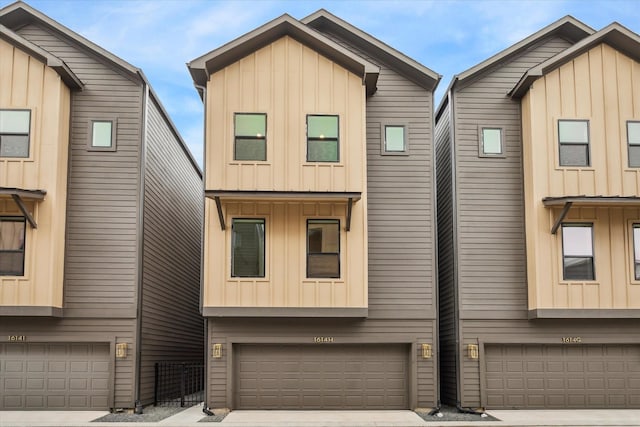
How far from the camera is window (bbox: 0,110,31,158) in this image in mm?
17688

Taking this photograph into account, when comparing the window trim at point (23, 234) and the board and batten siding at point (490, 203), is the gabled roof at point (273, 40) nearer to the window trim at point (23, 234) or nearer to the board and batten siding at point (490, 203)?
the board and batten siding at point (490, 203)

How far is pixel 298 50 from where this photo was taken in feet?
60.5

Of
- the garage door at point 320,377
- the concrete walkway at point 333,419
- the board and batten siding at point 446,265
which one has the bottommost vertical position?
the concrete walkway at point 333,419

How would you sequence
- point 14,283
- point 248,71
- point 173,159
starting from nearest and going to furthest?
point 14,283 → point 248,71 → point 173,159

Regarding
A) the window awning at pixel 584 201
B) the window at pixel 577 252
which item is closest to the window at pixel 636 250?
the window awning at pixel 584 201

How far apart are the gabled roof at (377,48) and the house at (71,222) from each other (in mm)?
4830

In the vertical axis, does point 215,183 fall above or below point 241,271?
above

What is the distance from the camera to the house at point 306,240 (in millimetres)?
17562

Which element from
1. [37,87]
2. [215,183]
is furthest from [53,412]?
[37,87]

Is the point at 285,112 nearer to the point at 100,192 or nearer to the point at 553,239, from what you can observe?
the point at 100,192

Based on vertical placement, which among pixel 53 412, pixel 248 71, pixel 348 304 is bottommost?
pixel 53 412

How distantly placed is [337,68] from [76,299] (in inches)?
333

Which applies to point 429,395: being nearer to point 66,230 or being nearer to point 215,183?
point 215,183

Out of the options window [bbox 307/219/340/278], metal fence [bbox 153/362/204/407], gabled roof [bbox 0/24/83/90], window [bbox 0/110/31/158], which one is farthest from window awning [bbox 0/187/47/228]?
window [bbox 307/219/340/278]
